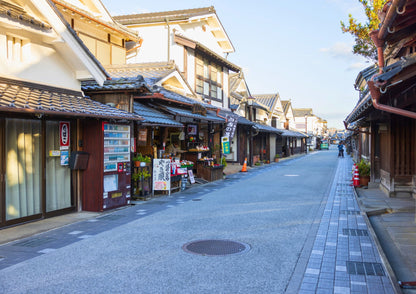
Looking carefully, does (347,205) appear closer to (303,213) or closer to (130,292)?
(303,213)

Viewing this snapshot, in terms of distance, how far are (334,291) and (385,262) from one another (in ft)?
5.14

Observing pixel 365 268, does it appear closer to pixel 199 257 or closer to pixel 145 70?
pixel 199 257

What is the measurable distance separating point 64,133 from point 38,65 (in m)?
1.93

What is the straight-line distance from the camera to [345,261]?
6230mm

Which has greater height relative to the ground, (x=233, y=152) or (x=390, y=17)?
(x=390, y=17)

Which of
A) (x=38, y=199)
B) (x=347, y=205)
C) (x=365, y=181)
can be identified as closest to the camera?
(x=38, y=199)

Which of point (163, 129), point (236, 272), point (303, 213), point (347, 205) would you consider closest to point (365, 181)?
point (347, 205)

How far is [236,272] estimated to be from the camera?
5.74 m

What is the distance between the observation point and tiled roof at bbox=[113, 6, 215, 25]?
21.2 meters

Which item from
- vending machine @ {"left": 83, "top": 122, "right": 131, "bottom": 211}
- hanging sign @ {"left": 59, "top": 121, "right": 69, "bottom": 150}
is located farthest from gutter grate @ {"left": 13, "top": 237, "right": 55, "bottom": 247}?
hanging sign @ {"left": 59, "top": 121, "right": 69, "bottom": 150}

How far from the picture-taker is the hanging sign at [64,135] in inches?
394

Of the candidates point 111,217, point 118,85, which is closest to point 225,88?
point 118,85

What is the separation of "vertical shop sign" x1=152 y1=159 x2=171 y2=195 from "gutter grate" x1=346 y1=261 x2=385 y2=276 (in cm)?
855

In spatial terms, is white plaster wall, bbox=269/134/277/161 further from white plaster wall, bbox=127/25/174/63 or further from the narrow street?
the narrow street
